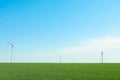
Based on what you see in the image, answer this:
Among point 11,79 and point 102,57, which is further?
point 102,57

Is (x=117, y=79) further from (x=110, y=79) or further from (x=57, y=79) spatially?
(x=57, y=79)

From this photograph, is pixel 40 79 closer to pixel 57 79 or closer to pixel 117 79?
pixel 57 79

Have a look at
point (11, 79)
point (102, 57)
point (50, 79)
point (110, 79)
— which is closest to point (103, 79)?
point (110, 79)

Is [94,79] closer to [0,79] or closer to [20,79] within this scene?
[20,79]

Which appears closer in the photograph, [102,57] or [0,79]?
[0,79]

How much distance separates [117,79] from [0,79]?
1225cm

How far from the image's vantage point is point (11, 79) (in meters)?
28.7

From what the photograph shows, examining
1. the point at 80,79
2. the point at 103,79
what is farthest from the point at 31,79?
the point at 103,79

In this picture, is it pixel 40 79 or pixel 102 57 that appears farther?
pixel 102 57

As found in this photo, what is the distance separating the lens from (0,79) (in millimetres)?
28484

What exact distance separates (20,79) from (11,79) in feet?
3.33

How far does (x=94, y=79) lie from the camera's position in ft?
94.3

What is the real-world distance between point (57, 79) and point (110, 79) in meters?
5.58

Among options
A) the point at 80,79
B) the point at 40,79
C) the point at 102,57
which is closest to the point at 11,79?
the point at 40,79
